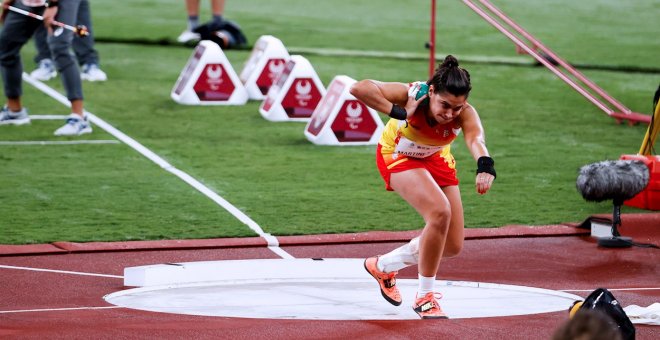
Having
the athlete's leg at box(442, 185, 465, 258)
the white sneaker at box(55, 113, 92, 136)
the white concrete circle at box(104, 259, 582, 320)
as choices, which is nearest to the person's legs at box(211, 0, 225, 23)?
the white sneaker at box(55, 113, 92, 136)

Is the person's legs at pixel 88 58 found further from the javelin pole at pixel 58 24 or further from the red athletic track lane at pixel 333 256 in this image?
the red athletic track lane at pixel 333 256

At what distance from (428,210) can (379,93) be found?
773mm

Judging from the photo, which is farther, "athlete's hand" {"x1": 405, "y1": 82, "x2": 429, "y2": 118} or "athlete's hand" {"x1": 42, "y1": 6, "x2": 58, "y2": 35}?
"athlete's hand" {"x1": 42, "y1": 6, "x2": 58, "y2": 35}

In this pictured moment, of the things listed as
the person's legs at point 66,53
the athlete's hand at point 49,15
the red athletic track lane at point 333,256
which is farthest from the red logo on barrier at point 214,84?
the red athletic track lane at point 333,256

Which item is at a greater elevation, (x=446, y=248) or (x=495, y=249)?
(x=446, y=248)

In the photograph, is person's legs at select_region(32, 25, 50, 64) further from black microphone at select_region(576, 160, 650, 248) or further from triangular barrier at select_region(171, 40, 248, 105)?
black microphone at select_region(576, 160, 650, 248)

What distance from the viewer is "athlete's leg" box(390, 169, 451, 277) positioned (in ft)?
26.3

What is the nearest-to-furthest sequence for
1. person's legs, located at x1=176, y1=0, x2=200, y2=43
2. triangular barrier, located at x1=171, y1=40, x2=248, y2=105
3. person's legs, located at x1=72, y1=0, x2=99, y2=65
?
triangular barrier, located at x1=171, y1=40, x2=248, y2=105
person's legs, located at x1=72, y1=0, x2=99, y2=65
person's legs, located at x1=176, y1=0, x2=200, y2=43

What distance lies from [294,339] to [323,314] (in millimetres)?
772

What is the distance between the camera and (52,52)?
44.4 feet

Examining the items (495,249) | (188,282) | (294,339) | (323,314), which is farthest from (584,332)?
(495,249)

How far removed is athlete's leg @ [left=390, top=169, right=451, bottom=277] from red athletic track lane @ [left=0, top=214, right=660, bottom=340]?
49cm

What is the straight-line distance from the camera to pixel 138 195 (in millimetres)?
11750

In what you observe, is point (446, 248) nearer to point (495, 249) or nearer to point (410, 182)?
point (410, 182)
